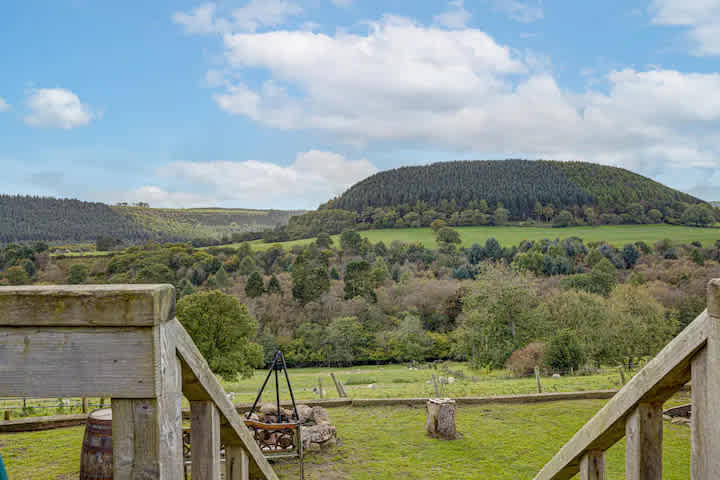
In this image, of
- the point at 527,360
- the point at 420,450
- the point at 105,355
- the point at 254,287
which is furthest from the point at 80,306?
the point at 254,287

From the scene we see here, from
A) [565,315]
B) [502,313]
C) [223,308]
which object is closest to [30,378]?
[223,308]

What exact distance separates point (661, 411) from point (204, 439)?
1930 millimetres

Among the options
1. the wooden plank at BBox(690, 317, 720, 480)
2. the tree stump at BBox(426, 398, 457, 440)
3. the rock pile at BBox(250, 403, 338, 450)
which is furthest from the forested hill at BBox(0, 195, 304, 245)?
the wooden plank at BBox(690, 317, 720, 480)

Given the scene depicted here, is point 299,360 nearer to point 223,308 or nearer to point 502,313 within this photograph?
point 502,313

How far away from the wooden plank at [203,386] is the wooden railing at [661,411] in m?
1.67

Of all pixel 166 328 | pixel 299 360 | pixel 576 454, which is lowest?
pixel 299 360

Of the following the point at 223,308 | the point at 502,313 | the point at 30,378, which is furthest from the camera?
the point at 502,313

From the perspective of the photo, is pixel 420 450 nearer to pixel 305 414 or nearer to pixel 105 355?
pixel 305 414

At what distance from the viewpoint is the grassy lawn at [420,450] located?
24.9ft

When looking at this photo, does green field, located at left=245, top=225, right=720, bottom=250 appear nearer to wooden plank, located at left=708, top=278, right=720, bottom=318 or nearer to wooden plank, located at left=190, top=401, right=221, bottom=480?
wooden plank, located at left=190, top=401, right=221, bottom=480

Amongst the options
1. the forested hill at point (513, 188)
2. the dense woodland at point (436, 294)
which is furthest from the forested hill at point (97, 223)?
the forested hill at point (513, 188)

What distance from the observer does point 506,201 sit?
3164 inches

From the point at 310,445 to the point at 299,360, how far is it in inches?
1156

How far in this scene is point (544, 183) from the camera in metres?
86.1
